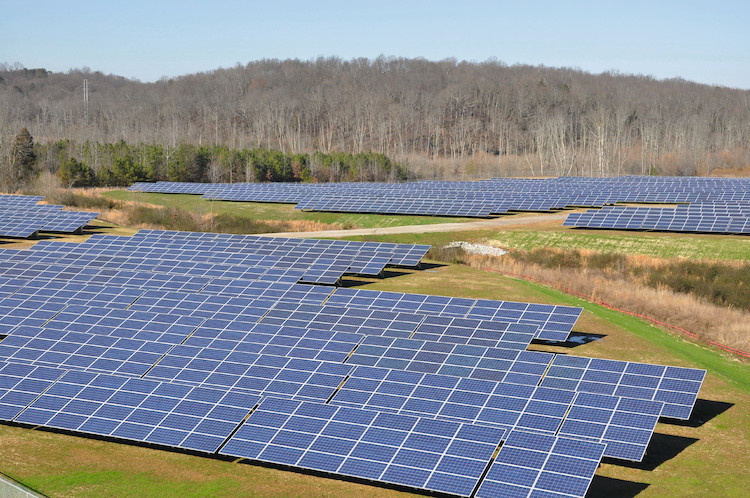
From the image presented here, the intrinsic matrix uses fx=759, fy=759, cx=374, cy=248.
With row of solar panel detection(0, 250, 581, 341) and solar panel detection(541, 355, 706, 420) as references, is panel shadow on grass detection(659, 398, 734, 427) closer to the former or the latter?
solar panel detection(541, 355, 706, 420)

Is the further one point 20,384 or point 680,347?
point 680,347

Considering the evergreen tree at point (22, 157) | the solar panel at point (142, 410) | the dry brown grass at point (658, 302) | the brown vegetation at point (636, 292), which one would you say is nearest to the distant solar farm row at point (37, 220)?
the brown vegetation at point (636, 292)

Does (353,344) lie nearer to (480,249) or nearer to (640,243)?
Answer: (480,249)

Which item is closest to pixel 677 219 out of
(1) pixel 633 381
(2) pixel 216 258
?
(2) pixel 216 258

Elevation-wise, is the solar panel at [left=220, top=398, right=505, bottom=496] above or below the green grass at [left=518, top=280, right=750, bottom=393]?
above

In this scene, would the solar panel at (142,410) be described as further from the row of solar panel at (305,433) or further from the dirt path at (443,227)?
the dirt path at (443,227)

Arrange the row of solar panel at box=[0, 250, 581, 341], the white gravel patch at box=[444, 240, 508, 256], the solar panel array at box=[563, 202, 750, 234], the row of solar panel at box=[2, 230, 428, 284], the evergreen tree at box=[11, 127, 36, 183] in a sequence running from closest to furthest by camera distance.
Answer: the row of solar panel at box=[0, 250, 581, 341]
the row of solar panel at box=[2, 230, 428, 284]
the white gravel patch at box=[444, 240, 508, 256]
the solar panel array at box=[563, 202, 750, 234]
the evergreen tree at box=[11, 127, 36, 183]

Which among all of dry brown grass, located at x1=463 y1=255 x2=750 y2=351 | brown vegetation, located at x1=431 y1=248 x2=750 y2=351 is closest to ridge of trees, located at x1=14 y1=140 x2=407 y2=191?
brown vegetation, located at x1=431 y1=248 x2=750 y2=351
